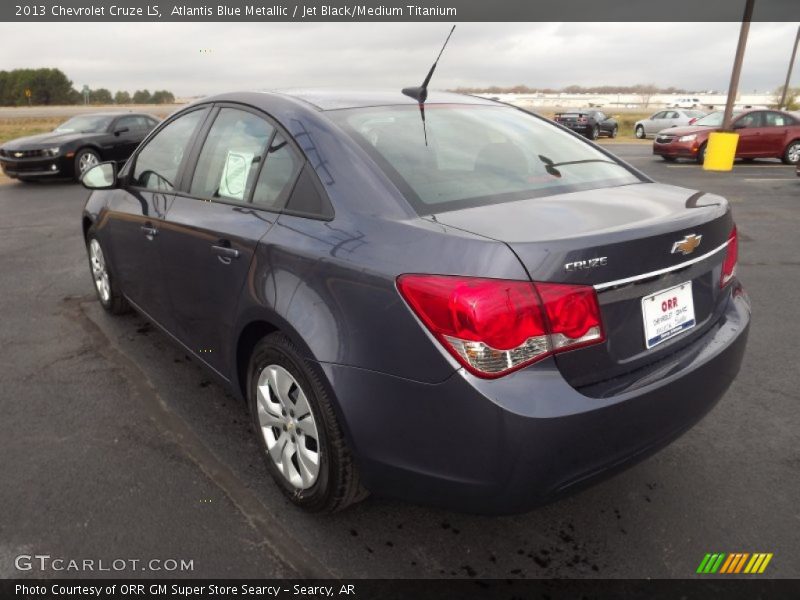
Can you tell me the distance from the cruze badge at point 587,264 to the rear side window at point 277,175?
1182 millimetres

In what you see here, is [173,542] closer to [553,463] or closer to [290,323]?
[290,323]

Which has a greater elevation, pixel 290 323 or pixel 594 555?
pixel 290 323

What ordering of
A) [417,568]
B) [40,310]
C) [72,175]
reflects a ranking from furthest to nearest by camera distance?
[72,175], [40,310], [417,568]

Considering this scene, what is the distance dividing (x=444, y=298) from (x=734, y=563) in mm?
1488

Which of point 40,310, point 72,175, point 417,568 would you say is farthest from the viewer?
point 72,175

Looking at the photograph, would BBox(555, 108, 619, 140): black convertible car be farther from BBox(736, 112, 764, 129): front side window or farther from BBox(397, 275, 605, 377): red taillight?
BBox(397, 275, 605, 377): red taillight

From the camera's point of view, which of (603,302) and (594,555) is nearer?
(603,302)

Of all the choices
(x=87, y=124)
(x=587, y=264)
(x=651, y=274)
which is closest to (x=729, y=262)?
(x=651, y=274)

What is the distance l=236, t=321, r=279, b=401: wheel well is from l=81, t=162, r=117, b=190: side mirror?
200 cm

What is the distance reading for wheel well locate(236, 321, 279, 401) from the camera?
2459mm

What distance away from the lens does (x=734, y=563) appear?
2.19 m

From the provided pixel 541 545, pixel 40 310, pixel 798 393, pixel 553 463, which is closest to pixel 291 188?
pixel 553 463

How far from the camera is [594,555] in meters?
2.24

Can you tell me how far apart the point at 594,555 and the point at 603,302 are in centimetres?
100
